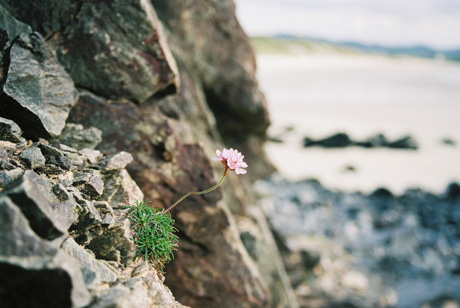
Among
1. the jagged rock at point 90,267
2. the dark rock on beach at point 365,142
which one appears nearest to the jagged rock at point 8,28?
the jagged rock at point 90,267

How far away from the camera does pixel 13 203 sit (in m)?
2.34

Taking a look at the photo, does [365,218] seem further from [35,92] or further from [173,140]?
[35,92]

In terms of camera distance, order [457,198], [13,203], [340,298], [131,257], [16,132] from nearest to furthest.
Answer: [13,203], [131,257], [16,132], [340,298], [457,198]

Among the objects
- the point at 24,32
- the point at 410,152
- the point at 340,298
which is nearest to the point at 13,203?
the point at 24,32

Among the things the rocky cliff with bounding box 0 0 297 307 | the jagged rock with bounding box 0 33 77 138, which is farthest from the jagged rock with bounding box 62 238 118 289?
the jagged rock with bounding box 0 33 77 138

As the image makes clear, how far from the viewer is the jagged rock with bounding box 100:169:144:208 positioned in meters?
3.59

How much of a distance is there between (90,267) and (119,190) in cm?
120

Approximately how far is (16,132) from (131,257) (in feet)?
5.42

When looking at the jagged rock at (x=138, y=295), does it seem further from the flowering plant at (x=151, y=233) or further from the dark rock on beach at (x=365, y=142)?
the dark rock on beach at (x=365, y=142)

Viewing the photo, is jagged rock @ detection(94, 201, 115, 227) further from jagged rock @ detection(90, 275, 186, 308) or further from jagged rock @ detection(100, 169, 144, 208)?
jagged rock @ detection(90, 275, 186, 308)

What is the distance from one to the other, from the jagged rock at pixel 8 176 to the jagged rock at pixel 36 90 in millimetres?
1031

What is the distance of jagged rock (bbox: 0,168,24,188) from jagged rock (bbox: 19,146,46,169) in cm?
26

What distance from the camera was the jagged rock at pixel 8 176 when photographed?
108 inches

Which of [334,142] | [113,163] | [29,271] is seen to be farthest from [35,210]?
[334,142]
